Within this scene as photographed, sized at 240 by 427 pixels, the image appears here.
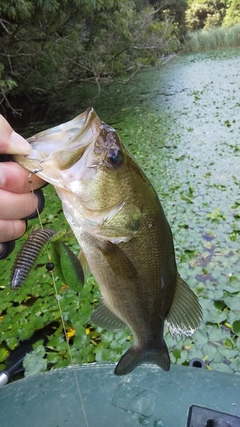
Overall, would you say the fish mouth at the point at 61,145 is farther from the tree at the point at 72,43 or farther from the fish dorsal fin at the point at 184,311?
the tree at the point at 72,43

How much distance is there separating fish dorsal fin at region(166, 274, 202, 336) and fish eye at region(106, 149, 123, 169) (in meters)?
0.53

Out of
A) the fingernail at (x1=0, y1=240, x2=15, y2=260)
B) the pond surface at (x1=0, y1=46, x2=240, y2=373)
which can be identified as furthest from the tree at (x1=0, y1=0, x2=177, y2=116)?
the fingernail at (x1=0, y1=240, x2=15, y2=260)

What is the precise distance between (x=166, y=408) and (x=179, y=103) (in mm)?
10859

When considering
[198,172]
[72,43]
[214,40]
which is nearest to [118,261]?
[198,172]

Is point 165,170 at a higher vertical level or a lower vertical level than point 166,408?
lower

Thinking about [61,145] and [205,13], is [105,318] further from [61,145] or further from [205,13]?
[205,13]

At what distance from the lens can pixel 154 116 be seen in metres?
10.7

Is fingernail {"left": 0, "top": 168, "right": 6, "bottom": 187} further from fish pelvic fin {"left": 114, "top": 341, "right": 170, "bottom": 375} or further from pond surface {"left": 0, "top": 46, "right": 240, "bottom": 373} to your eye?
pond surface {"left": 0, "top": 46, "right": 240, "bottom": 373}

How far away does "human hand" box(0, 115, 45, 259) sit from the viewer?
1.11 m

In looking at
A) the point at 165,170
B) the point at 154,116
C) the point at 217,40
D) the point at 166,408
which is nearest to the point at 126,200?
the point at 166,408

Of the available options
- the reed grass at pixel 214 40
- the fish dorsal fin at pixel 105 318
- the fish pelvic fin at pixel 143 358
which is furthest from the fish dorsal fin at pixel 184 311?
the reed grass at pixel 214 40

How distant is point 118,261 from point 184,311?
1.25 feet

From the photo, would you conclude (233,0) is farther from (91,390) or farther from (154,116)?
(91,390)

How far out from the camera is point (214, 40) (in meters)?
24.7
